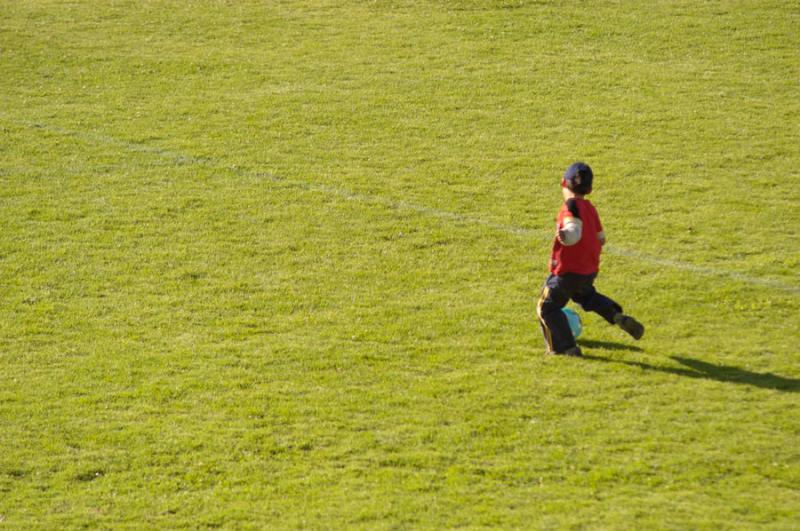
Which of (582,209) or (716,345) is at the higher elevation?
(582,209)

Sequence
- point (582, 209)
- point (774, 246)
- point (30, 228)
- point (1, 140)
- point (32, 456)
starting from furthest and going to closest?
point (1, 140), point (30, 228), point (774, 246), point (582, 209), point (32, 456)

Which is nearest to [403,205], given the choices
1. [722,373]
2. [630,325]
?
[630,325]

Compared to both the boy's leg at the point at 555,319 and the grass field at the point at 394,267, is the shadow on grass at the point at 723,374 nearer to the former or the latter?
the grass field at the point at 394,267

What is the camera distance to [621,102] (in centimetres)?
1756

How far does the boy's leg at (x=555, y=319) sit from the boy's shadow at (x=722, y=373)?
21 cm

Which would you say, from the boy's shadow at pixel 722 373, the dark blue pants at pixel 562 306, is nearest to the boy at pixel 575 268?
the dark blue pants at pixel 562 306

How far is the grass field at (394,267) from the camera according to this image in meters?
8.19

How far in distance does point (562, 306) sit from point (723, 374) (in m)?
1.48

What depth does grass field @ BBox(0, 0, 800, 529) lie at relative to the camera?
8188 mm

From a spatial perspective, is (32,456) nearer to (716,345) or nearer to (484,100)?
(716,345)

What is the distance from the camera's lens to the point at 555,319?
10016 millimetres

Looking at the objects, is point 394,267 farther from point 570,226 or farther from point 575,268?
point 570,226

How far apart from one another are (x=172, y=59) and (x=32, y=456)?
12.7 metres

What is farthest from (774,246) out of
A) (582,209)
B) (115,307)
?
(115,307)
